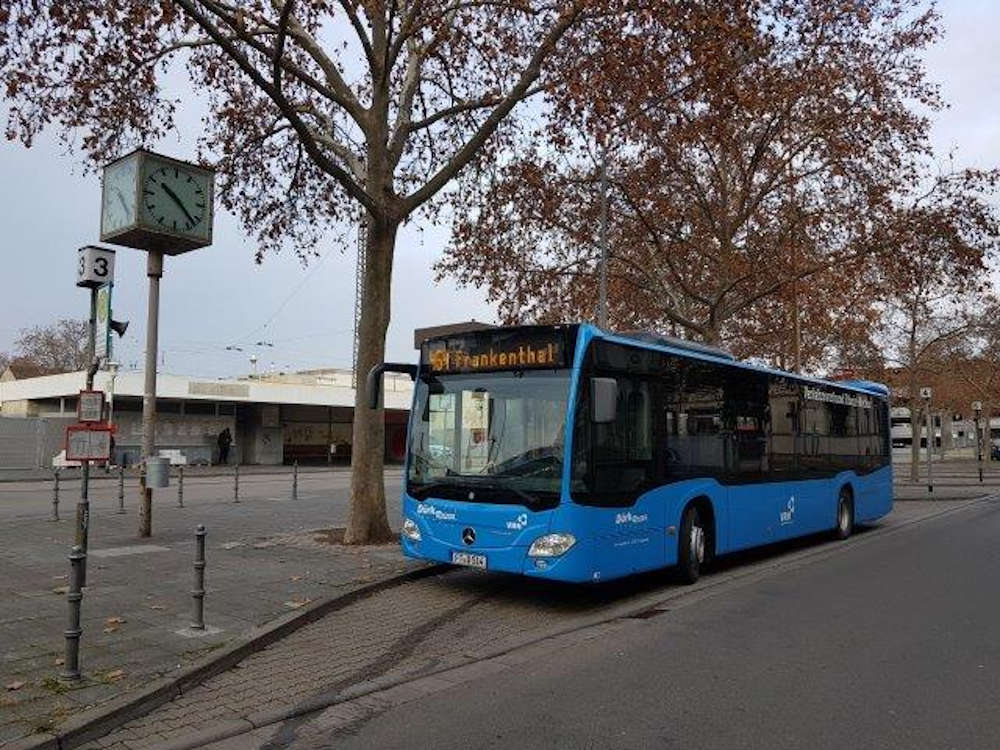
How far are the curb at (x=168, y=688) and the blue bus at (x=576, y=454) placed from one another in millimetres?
1760

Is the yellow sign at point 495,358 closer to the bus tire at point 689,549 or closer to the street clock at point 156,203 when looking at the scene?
the bus tire at point 689,549

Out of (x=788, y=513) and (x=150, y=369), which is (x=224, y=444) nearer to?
(x=150, y=369)

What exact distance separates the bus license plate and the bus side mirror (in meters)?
1.89

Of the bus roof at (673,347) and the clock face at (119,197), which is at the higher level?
the clock face at (119,197)

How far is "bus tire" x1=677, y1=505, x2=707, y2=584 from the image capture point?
1044cm

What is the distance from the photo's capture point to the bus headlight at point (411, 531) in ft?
32.2

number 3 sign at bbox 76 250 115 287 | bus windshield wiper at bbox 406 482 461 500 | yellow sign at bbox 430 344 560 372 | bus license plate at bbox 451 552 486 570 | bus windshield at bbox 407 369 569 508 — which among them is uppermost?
number 3 sign at bbox 76 250 115 287

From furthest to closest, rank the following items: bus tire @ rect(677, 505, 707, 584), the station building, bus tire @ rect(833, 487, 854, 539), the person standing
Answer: the person standing < the station building < bus tire @ rect(833, 487, 854, 539) < bus tire @ rect(677, 505, 707, 584)

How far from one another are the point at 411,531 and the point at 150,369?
228 inches

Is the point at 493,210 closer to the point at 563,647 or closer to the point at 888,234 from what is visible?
the point at 888,234

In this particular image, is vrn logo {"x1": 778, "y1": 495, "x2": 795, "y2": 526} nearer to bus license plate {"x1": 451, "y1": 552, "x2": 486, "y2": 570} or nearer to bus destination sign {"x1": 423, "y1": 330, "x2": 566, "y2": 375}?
bus destination sign {"x1": 423, "y1": 330, "x2": 566, "y2": 375}

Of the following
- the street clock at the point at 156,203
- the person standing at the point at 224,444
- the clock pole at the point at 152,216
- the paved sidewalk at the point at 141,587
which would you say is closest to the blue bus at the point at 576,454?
the paved sidewalk at the point at 141,587

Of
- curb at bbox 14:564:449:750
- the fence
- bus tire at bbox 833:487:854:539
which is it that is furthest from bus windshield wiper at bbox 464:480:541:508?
the fence

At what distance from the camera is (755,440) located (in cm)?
1238
